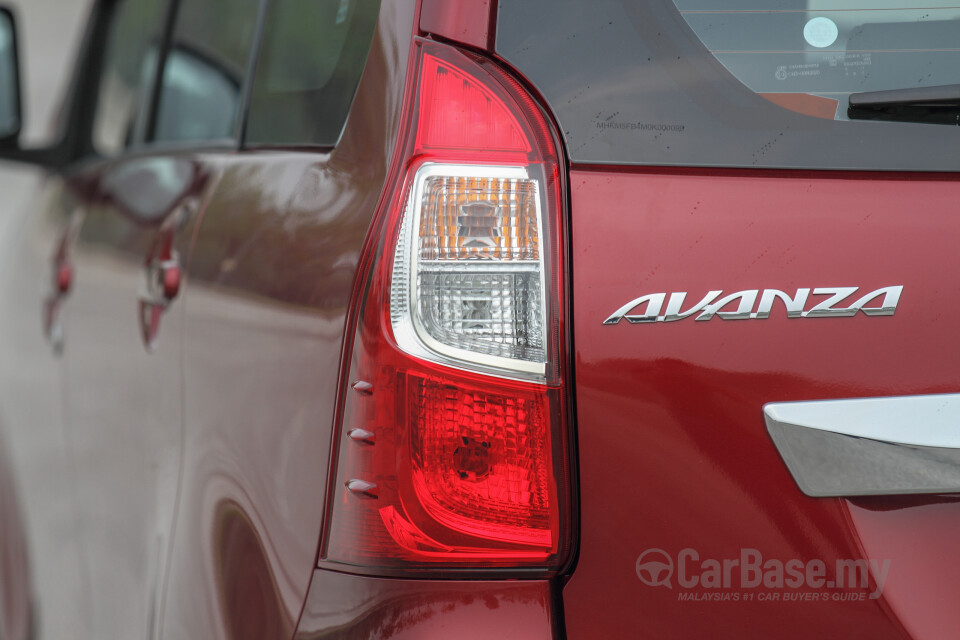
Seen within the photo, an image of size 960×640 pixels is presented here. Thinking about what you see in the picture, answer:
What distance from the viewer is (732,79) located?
42.9 inches

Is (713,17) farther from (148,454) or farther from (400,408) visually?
(148,454)

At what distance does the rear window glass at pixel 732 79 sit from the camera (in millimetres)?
1059

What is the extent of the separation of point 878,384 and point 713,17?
470 millimetres

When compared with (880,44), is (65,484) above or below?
below

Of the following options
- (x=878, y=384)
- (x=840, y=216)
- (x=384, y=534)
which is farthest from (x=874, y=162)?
(x=384, y=534)

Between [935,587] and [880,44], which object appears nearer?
[935,587]

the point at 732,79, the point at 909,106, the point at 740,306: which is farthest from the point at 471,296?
the point at 909,106

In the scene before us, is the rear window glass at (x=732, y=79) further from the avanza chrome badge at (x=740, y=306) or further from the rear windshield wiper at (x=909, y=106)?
the avanza chrome badge at (x=740, y=306)

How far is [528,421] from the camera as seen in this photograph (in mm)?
1044

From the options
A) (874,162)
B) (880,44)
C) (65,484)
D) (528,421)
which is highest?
(880,44)

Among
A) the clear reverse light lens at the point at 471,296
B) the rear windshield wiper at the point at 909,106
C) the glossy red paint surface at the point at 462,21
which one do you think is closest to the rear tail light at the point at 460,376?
the clear reverse light lens at the point at 471,296

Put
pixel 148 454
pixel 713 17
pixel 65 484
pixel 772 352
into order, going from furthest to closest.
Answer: pixel 65 484
pixel 148 454
pixel 713 17
pixel 772 352

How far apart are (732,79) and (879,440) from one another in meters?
0.44

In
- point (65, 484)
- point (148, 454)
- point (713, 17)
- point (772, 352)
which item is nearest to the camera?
point (772, 352)
